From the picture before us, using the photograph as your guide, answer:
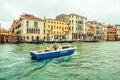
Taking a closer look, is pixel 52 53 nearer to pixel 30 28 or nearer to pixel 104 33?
pixel 30 28

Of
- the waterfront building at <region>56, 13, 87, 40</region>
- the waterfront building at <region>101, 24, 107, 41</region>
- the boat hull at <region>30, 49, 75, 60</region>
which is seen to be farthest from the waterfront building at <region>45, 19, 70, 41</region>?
the boat hull at <region>30, 49, 75, 60</region>

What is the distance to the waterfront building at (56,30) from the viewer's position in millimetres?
71175

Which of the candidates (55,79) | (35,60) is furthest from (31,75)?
(35,60)

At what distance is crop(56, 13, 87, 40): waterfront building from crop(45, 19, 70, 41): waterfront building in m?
2.19

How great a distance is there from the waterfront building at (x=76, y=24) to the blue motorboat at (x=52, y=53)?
5528cm

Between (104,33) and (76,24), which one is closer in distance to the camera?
(76,24)

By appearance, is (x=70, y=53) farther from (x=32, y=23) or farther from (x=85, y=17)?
(x=85, y=17)

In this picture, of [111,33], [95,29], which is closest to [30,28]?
[95,29]

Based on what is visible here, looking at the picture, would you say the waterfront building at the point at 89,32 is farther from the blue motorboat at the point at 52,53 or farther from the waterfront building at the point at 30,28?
the blue motorboat at the point at 52,53

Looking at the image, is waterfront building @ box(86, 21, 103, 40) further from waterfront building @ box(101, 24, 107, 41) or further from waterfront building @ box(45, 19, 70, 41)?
waterfront building @ box(45, 19, 70, 41)

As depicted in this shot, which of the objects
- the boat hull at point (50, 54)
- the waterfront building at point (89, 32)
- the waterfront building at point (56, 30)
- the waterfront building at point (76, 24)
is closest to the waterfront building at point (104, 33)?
the waterfront building at point (89, 32)

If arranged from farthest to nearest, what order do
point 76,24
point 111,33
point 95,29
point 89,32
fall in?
point 111,33, point 95,29, point 89,32, point 76,24

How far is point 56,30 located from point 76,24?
10146 mm

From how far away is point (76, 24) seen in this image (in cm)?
8012
